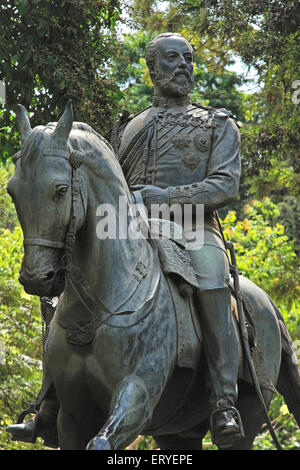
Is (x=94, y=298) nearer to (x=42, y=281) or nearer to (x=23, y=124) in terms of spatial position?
(x=42, y=281)

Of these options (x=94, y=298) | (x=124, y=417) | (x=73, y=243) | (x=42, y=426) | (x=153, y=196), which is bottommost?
(x=42, y=426)

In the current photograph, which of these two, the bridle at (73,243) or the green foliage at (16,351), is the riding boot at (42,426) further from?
the green foliage at (16,351)

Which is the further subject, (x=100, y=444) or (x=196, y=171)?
(x=196, y=171)

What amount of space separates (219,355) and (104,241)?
128 cm

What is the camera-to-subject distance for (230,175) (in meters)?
7.16

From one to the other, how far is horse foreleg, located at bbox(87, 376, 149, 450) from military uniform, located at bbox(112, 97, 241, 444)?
87 centimetres

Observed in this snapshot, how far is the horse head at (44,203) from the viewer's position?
5578mm

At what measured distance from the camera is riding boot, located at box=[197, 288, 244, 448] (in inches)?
259

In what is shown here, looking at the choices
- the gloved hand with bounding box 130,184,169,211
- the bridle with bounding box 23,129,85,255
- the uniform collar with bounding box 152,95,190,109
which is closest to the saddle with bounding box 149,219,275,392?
the gloved hand with bounding box 130,184,169,211

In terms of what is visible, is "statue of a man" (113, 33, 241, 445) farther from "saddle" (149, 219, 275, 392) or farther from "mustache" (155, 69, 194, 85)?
"saddle" (149, 219, 275, 392)

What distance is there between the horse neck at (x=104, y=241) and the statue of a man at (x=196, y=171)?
800 millimetres

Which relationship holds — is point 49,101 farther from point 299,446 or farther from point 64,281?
point 299,446

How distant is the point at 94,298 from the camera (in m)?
6.02

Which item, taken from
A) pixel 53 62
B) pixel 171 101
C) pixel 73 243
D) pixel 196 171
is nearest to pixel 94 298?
pixel 73 243
